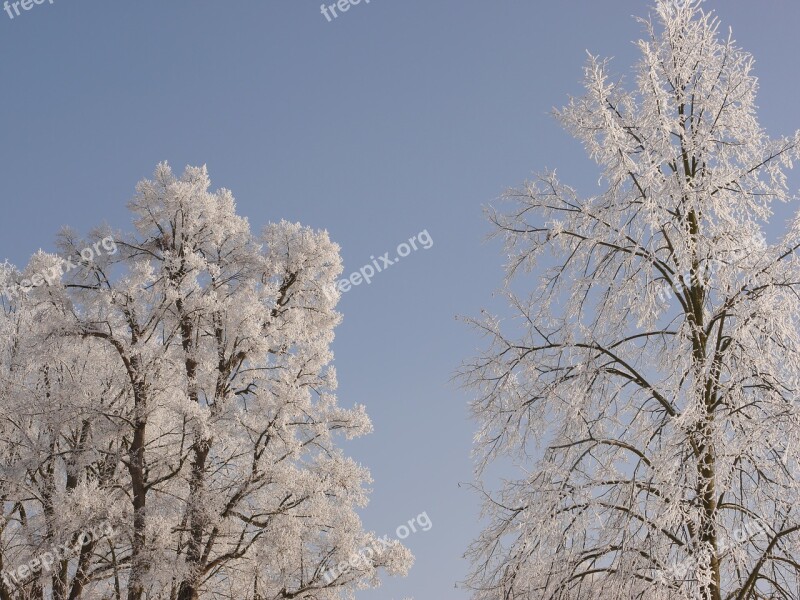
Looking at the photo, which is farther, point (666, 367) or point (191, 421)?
point (191, 421)

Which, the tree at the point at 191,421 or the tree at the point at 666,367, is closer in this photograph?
the tree at the point at 666,367

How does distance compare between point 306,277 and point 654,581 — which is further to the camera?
point 306,277

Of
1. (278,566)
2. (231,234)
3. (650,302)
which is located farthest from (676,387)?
(231,234)

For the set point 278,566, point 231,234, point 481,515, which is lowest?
point 481,515

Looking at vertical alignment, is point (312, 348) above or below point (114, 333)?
below

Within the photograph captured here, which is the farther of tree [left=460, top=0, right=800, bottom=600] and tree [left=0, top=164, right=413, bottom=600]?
tree [left=0, top=164, right=413, bottom=600]

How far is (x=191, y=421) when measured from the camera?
1369 centimetres

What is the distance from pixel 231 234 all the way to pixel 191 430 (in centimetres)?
413

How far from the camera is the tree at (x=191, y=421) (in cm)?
1375

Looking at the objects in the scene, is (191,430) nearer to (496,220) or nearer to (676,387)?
(496,220)

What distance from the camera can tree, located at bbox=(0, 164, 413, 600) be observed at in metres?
13.8

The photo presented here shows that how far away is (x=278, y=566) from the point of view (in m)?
13.8

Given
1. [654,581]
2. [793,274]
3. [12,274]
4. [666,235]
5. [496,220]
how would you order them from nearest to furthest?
[654,581] → [793,274] → [666,235] → [496,220] → [12,274]

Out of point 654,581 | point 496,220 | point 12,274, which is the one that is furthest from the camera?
point 12,274
